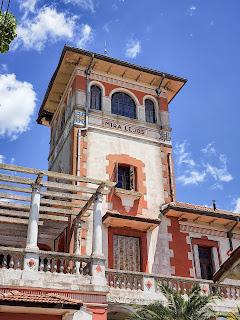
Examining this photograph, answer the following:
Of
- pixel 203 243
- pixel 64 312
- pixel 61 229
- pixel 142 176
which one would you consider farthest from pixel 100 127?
pixel 64 312

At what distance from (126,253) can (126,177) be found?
392cm

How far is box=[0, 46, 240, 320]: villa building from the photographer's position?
48.3 ft

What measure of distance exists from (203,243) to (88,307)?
26.7 ft

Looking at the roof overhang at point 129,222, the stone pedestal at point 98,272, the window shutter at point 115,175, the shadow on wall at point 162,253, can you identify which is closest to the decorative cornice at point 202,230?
the shadow on wall at point 162,253

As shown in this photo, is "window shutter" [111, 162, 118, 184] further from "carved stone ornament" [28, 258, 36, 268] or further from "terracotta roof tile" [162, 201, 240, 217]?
"carved stone ornament" [28, 258, 36, 268]

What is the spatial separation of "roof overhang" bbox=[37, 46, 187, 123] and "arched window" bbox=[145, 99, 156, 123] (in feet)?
3.53

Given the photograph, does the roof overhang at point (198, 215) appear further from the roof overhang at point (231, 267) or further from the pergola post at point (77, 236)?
the roof overhang at point (231, 267)

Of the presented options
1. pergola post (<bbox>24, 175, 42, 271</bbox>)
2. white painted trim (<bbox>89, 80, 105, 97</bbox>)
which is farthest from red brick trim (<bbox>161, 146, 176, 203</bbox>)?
pergola post (<bbox>24, 175, 42, 271</bbox>)

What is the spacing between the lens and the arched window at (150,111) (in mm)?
24122

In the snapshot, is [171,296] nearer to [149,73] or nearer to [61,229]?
[61,229]

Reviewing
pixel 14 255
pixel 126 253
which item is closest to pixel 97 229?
pixel 14 255

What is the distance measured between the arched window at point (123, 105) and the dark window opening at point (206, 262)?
765cm

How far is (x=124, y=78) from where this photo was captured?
2441cm

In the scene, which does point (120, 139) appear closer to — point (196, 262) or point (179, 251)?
point (179, 251)
